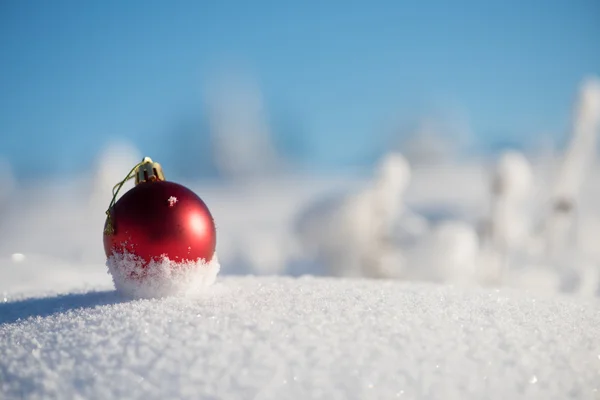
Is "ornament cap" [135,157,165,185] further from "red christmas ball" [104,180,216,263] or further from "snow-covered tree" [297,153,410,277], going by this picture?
"snow-covered tree" [297,153,410,277]

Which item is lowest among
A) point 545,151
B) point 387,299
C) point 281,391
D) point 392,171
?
point 281,391

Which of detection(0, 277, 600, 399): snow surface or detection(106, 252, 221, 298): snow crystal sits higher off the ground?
detection(106, 252, 221, 298): snow crystal

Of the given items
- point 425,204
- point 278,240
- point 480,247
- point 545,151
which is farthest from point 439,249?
point 545,151

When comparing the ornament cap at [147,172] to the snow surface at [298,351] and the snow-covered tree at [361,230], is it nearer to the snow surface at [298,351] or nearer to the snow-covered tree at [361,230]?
the snow surface at [298,351]

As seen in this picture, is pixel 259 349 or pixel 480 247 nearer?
pixel 259 349

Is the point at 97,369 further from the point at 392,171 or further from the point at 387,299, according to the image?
the point at 392,171

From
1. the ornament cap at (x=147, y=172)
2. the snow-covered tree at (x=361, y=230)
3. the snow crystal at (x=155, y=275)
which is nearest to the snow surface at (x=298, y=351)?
the snow crystal at (x=155, y=275)

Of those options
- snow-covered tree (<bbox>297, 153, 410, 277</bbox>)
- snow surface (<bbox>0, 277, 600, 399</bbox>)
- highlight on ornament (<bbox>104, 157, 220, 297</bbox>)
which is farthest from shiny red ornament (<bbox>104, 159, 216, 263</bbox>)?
snow-covered tree (<bbox>297, 153, 410, 277</bbox>)
